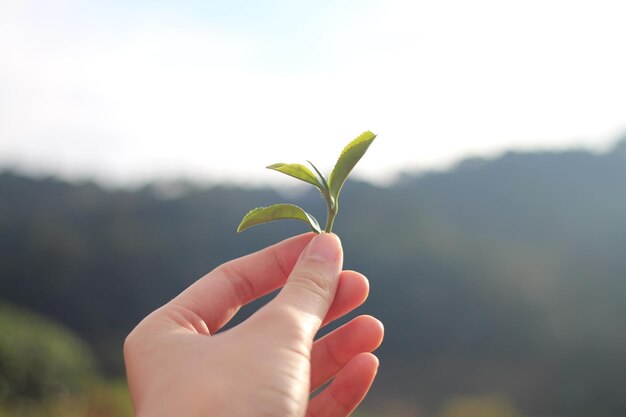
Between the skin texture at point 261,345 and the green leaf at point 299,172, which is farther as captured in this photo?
the green leaf at point 299,172

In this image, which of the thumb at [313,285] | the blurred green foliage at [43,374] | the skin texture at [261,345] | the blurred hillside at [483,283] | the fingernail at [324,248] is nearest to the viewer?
the skin texture at [261,345]

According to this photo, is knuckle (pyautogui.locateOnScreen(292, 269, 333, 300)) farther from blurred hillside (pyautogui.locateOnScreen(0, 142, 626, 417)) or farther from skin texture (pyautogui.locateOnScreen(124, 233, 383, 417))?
blurred hillside (pyautogui.locateOnScreen(0, 142, 626, 417))

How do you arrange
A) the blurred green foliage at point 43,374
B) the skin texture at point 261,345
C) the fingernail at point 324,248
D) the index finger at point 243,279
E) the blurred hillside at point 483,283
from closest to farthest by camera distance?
the skin texture at point 261,345, the fingernail at point 324,248, the index finger at point 243,279, the blurred green foliage at point 43,374, the blurred hillside at point 483,283

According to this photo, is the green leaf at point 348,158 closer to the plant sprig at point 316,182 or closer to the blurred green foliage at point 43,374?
the plant sprig at point 316,182

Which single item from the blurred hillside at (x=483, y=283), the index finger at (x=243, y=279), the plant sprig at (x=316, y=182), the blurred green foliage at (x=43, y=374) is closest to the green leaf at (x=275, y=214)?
the plant sprig at (x=316, y=182)

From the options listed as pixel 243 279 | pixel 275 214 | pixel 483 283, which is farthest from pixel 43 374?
pixel 275 214

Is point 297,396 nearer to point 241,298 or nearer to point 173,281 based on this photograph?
point 241,298

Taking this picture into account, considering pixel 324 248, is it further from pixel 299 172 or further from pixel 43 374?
pixel 43 374

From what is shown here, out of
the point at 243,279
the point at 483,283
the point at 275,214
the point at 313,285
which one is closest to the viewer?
the point at 313,285

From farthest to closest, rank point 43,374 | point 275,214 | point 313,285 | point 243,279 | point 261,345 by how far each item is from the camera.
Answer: point 43,374, point 243,279, point 275,214, point 313,285, point 261,345
